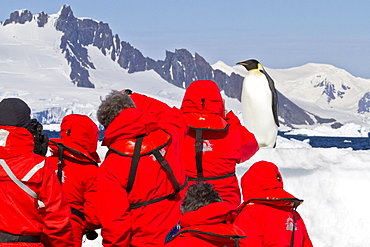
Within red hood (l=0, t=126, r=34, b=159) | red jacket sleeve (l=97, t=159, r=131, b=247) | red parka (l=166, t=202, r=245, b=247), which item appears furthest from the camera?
red jacket sleeve (l=97, t=159, r=131, b=247)

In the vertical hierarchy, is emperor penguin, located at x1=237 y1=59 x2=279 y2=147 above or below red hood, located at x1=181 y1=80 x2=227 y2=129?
below

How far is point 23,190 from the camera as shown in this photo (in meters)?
2.16

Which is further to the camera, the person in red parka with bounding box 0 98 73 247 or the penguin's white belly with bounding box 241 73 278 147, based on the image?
the penguin's white belly with bounding box 241 73 278 147

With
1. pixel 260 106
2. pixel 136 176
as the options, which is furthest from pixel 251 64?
pixel 136 176

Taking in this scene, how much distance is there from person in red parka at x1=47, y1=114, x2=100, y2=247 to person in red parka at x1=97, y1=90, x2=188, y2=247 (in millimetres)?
519

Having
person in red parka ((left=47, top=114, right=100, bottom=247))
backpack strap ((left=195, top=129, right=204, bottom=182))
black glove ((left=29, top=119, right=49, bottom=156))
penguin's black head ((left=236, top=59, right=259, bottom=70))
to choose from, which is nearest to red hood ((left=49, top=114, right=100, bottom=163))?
person in red parka ((left=47, top=114, right=100, bottom=247))

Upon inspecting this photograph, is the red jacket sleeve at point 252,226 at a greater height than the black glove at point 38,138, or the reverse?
the black glove at point 38,138

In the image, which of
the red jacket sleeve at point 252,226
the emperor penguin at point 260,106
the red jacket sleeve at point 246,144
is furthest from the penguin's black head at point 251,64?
the red jacket sleeve at point 252,226

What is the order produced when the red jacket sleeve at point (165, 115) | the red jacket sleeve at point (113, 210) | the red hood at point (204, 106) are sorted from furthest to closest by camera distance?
the red hood at point (204, 106)
the red jacket sleeve at point (165, 115)
the red jacket sleeve at point (113, 210)

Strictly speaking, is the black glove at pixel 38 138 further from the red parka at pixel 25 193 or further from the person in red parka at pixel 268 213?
the person in red parka at pixel 268 213

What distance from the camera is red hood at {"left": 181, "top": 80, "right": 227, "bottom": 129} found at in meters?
2.84

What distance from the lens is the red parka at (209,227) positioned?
186cm

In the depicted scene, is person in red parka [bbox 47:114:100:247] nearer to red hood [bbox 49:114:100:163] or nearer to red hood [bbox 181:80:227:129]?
red hood [bbox 49:114:100:163]

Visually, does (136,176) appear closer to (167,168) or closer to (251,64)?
(167,168)
